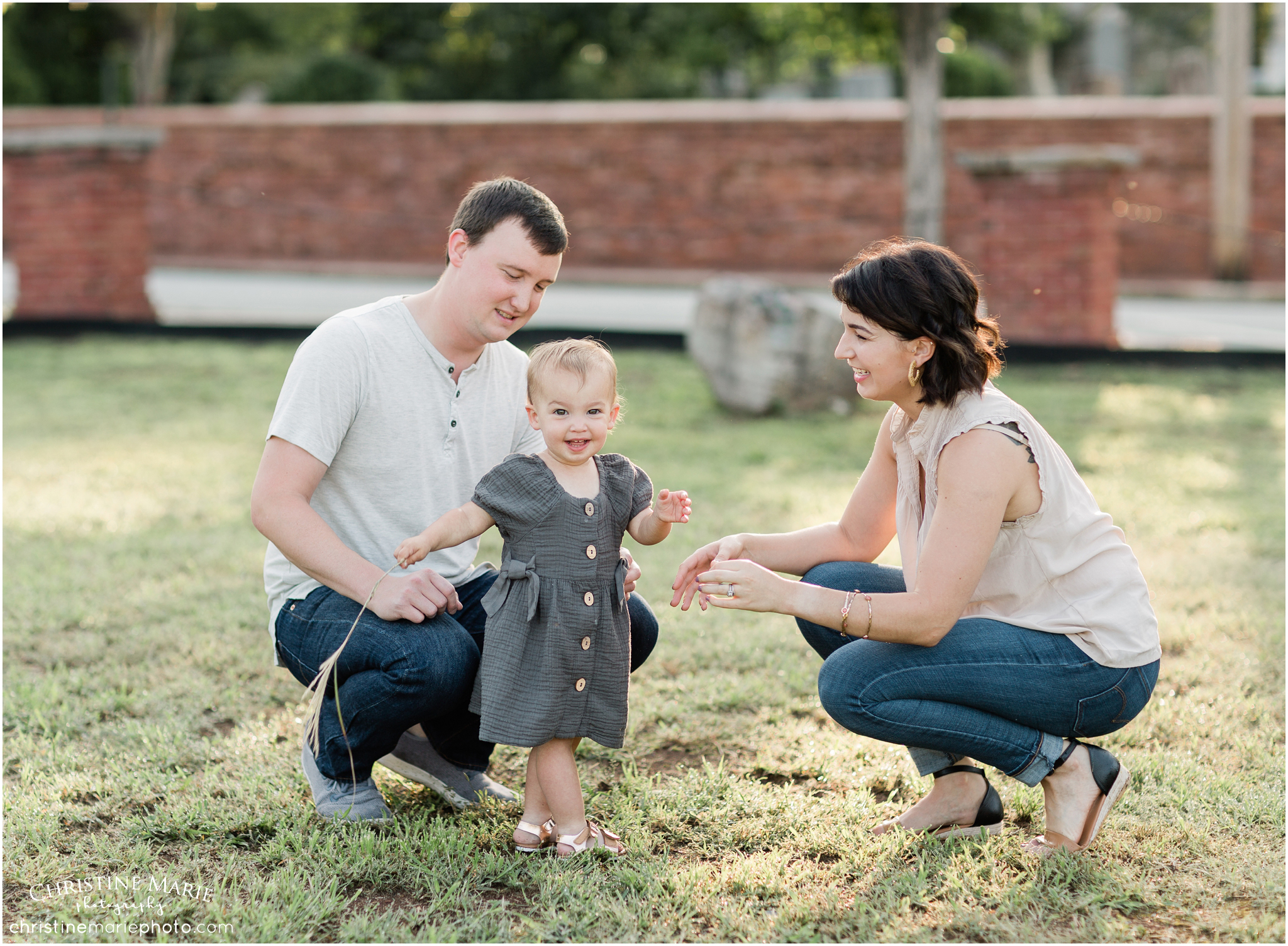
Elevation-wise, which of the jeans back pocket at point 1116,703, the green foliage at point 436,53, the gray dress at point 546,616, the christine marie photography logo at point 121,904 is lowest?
the christine marie photography logo at point 121,904

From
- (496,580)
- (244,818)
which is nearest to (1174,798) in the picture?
(496,580)

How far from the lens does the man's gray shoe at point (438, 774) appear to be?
2.68 metres

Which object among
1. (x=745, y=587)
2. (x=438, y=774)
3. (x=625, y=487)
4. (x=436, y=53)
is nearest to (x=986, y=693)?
(x=745, y=587)

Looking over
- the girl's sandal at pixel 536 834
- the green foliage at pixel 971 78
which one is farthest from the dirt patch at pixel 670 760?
the green foliage at pixel 971 78

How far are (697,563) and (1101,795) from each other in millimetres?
948

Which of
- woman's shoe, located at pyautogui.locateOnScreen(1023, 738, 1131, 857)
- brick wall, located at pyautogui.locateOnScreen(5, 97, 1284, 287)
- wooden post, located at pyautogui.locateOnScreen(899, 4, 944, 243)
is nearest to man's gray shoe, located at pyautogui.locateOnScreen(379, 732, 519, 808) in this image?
woman's shoe, located at pyautogui.locateOnScreen(1023, 738, 1131, 857)

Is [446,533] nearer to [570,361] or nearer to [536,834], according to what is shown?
[570,361]

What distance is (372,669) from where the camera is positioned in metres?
2.43

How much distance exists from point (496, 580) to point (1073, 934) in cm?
128

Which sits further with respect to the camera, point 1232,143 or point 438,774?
point 1232,143

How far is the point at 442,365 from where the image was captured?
8.64ft

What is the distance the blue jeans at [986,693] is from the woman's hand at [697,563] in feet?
1.05

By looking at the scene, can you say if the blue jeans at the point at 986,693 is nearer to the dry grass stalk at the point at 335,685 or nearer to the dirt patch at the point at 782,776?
the dirt patch at the point at 782,776

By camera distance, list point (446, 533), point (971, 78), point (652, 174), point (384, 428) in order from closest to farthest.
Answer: point (446, 533), point (384, 428), point (652, 174), point (971, 78)
